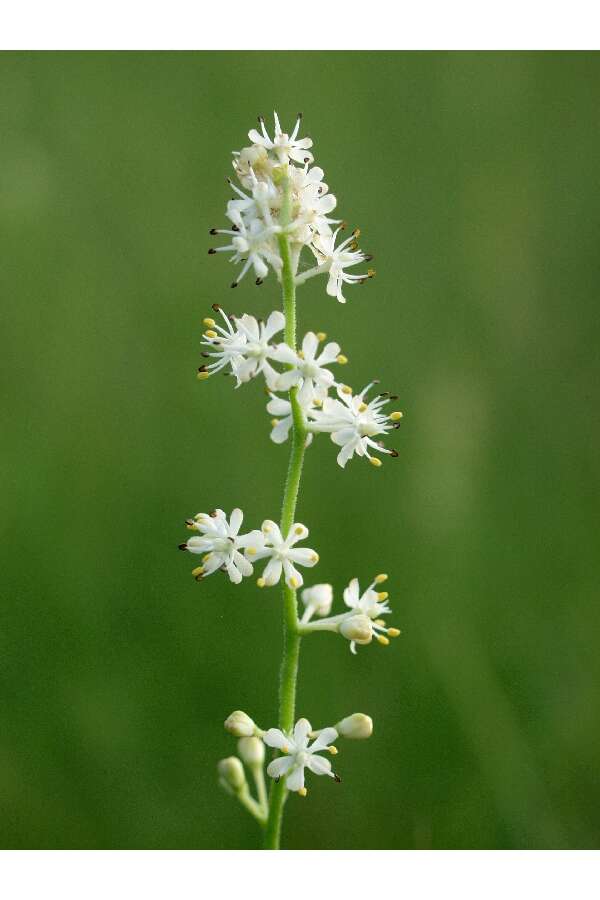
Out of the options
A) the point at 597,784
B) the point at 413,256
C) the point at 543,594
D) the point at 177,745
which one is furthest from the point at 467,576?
the point at 413,256

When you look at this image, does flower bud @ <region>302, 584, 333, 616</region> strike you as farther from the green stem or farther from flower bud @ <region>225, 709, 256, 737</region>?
flower bud @ <region>225, 709, 256, 737</region>

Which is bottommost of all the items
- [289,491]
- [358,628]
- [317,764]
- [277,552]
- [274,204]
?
[317,764]

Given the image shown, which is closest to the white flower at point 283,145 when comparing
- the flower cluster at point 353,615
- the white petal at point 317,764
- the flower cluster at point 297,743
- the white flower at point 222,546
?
the white flower at point 222,546

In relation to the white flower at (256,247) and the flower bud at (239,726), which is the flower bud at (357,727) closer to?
the flower bud at (239,726)

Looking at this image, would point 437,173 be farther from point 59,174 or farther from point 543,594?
point 543,594

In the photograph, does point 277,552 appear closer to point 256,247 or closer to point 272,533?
point 272,533

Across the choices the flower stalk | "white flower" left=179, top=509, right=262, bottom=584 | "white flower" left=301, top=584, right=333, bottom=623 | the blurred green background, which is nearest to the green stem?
the flower stalk

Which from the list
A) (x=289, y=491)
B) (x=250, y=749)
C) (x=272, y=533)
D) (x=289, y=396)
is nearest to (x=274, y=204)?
(x=289, y=396)
